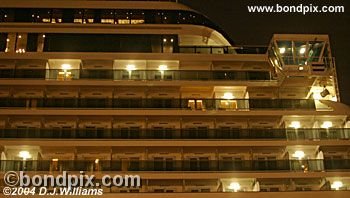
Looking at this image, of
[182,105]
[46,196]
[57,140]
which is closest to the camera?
[46,196]

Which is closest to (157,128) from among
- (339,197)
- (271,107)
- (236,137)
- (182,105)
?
(182,105)

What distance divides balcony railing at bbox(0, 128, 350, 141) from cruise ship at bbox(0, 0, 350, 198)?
Result: 0.18 feet

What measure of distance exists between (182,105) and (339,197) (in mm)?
9656

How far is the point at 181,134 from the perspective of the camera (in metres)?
33.9

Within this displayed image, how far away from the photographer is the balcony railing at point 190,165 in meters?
32.5

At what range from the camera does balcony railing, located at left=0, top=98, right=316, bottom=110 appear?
3459 centimetres

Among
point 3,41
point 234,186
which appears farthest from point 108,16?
point 234,186

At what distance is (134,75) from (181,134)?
4883 mm

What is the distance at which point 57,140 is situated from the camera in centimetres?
3316

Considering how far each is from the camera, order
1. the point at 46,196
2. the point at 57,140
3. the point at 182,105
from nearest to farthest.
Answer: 1. the point at 46,196
2. the point at 57,140
3. the point at 182,105

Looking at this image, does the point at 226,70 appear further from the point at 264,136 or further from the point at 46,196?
the point at 46,196

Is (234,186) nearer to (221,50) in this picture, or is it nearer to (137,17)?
(221,50)

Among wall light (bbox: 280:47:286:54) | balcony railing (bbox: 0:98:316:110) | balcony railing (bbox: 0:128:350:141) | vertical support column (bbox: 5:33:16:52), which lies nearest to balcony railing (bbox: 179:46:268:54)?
wall light (bbox: 280:47:286:54)

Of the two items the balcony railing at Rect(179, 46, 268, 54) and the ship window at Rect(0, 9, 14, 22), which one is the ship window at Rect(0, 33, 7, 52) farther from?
the balcony railing at Rect(179, 46, 268, 54)
